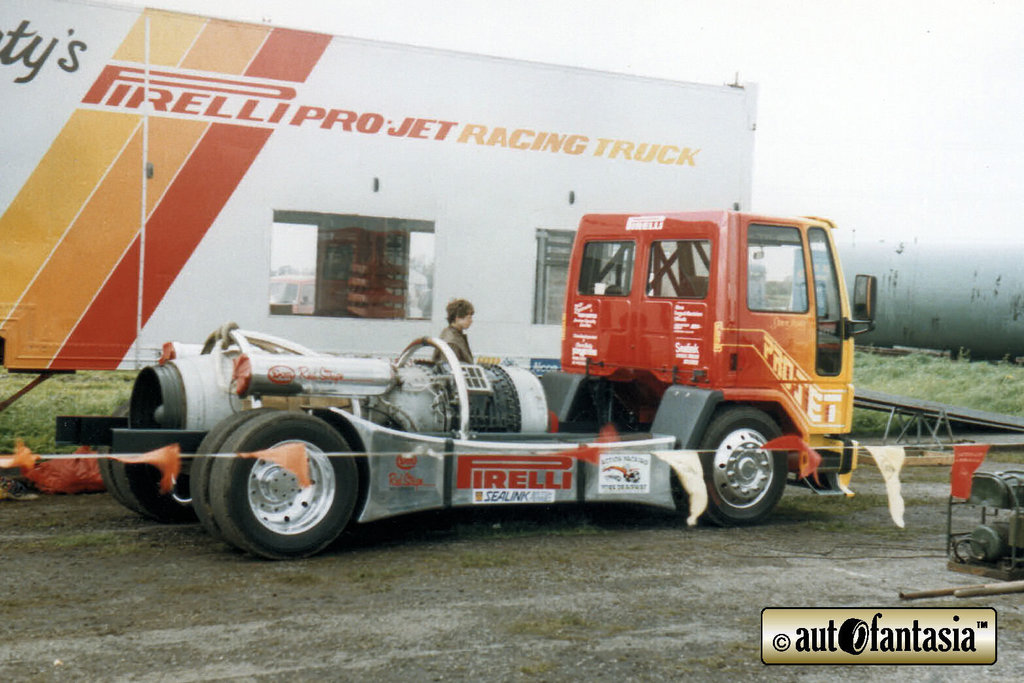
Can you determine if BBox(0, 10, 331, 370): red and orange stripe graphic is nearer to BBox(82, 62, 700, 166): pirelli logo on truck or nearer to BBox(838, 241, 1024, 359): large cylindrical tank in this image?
BBox(82, 62, 700, 166): pirelli logo on truck

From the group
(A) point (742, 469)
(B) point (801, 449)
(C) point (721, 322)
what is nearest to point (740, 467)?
(A) point (742, 469)

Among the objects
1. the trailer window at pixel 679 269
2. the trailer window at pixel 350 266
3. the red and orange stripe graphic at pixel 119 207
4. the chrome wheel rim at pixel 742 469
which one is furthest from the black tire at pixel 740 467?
the red and orange stripe graphic at pixel 119 207

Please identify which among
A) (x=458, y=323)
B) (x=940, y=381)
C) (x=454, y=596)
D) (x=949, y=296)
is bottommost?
(x=454, y=596)

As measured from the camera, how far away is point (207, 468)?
7160 mm

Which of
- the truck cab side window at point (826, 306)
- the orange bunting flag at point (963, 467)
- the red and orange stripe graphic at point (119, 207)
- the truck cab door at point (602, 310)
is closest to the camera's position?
the orange bunting flag at point (963, 467)

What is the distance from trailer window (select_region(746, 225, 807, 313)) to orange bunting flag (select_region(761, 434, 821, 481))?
104cm

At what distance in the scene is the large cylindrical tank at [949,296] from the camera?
22.7 m

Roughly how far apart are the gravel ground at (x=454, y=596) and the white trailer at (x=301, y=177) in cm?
201

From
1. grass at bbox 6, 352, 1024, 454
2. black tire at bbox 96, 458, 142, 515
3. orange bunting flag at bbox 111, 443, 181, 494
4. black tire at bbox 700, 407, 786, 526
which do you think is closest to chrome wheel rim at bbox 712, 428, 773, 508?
black tire at bbox 700, 407, 786, 526

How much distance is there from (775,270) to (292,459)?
14.0 feet

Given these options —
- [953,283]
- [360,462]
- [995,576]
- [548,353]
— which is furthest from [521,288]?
[953,283]

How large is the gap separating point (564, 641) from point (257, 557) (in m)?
2.45

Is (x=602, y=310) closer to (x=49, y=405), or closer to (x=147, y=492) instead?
(x=147, y=492)

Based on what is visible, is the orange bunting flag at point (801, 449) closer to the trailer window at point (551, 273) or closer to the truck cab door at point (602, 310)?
the truck cab door at point (602, 310)
